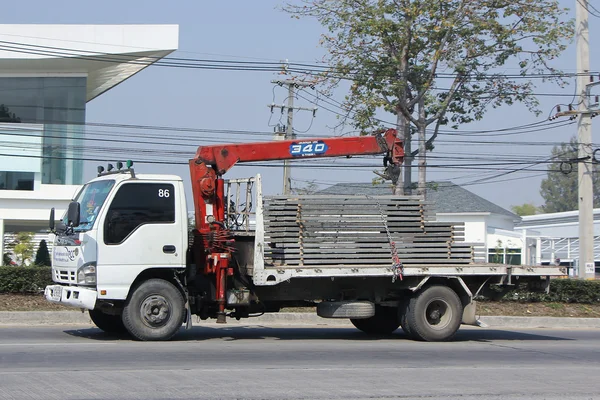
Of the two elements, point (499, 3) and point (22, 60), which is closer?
point (499, 3)

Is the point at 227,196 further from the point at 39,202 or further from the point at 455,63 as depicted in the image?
the point at 39,202

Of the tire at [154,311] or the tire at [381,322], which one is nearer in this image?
the tire at [154,311]

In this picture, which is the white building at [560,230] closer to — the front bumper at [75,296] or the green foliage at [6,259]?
the green foliage at [6,259]

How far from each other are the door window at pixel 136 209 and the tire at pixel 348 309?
2.90 meters

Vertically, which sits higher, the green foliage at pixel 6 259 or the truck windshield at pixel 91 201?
the truck windshield at pixel 91 201

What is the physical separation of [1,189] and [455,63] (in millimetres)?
16805

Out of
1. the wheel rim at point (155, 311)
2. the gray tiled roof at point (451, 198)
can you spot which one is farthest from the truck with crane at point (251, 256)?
the gray tiled roof at point (451, 198)

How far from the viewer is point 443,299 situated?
1362 centimetres

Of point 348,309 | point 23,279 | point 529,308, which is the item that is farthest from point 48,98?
point 348,309

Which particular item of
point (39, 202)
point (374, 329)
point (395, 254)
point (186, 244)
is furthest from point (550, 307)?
point (39, 202)

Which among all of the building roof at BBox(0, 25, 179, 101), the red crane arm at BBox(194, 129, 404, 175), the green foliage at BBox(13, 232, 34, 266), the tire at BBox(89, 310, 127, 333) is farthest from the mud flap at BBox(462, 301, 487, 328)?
the building roof at BBox(0, 25, 179, 101)

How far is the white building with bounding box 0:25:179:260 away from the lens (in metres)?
29.4

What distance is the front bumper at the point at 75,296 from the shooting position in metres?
11.9

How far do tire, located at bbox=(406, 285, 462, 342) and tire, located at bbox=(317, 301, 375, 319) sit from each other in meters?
0.74
